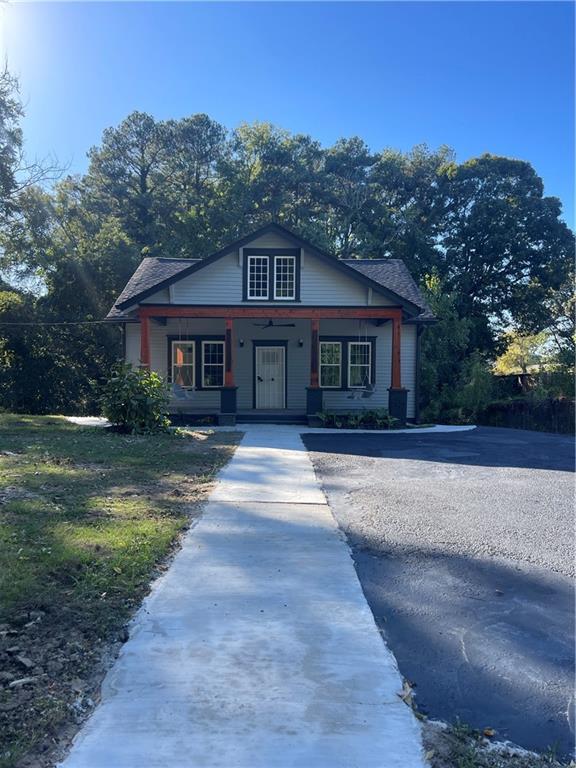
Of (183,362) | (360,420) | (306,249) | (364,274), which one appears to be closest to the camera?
(360,420)

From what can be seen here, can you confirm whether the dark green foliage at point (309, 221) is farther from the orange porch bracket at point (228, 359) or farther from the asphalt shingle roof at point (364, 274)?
the orange porch bracket at point (228, 359)

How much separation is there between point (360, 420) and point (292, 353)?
3984mm

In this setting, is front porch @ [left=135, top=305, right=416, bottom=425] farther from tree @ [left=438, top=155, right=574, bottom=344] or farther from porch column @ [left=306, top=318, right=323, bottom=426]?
tree @ [left=438, top=155, right=574, bottom=344]

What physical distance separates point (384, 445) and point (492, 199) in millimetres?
23619

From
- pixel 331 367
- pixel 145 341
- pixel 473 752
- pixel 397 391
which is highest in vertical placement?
pixel 145 341

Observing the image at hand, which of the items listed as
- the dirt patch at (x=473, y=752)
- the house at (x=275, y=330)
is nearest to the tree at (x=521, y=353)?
the house at (x=275, y=330)

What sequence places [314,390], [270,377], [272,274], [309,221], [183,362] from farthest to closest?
[309,221]
[270,377]
[183,362]
[272,274]
[314,390]

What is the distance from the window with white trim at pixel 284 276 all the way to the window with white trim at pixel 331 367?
2.56m

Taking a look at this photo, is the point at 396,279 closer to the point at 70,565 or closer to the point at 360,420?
the point at 360,420

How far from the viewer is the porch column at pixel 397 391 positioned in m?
16.9

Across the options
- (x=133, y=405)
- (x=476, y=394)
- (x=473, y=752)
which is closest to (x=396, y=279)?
(x=476, y=394)

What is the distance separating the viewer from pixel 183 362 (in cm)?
1920

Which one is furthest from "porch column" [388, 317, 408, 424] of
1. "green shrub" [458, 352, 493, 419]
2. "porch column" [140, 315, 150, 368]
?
"porch column" [140, 315, 150, 368]

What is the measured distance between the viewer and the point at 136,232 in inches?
1375
